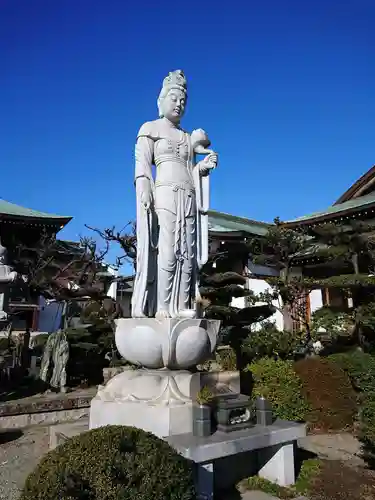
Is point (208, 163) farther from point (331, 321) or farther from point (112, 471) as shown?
point (331, 321)

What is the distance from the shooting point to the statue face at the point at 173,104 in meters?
5.42

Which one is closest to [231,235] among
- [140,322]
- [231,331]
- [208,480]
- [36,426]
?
[231,331]

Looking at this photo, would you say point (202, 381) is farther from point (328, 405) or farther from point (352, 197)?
point (352, 197)

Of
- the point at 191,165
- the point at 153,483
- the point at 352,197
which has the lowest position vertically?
the point at 153,483

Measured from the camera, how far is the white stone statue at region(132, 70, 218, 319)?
16.2 ft

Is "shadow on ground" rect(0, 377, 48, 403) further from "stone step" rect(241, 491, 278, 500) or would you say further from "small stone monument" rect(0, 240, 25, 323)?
"stone step" rect(241, 491, 278, 500)

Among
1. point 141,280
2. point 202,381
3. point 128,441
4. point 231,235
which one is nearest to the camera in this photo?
point 128,441

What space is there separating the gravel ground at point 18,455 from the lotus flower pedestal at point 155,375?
920 millimetres

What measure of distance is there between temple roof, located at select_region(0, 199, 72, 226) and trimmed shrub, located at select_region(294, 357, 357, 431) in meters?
13.6

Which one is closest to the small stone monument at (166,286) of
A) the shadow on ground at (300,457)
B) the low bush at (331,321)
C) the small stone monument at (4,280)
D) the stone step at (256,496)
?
the stone step at (256,496)

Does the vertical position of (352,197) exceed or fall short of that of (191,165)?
it exceeds it

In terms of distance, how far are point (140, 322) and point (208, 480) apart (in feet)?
5.69

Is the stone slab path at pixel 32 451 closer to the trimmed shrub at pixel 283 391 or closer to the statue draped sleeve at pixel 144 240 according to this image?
the trimmed shrub at pixel 283 391

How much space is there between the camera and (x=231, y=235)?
58.1 ft
